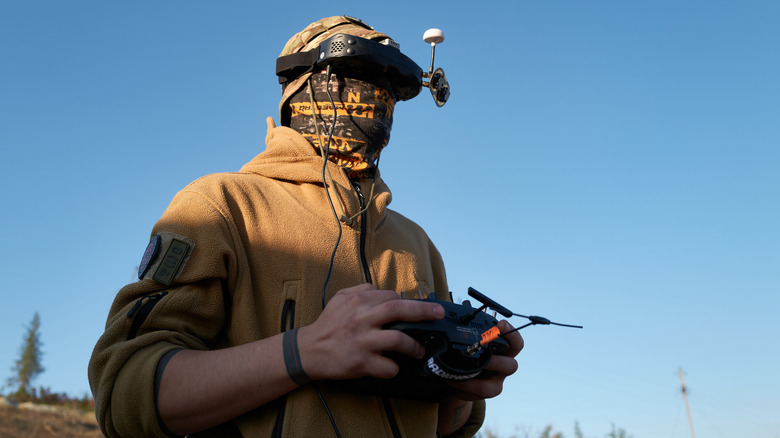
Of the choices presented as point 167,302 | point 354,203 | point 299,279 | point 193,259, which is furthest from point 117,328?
point 354,203

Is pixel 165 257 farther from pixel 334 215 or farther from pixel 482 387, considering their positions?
pixel 482 387

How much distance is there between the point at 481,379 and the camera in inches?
84.4

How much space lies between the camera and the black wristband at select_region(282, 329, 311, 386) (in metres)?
1.79

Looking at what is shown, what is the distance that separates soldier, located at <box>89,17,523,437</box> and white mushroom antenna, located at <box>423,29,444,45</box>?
0.47 meters

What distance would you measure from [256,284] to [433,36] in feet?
6.03

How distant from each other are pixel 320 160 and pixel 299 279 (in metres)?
0.62

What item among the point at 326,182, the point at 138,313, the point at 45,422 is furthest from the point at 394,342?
the point at 45,422

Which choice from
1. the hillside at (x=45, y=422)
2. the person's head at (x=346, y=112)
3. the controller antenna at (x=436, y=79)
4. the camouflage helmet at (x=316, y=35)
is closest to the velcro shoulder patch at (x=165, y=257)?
the person's head at (x=346, y=112)

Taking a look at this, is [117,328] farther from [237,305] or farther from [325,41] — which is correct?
[325,41]

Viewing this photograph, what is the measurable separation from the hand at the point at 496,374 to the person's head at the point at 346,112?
1076 mm

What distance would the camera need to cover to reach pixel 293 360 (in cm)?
179

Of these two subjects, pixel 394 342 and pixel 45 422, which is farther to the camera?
pixel 45 422

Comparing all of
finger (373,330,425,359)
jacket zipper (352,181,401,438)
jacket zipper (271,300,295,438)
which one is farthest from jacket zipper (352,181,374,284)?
finger (373,330,425,359)

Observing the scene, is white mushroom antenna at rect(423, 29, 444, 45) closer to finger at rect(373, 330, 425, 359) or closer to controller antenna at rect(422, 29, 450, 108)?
controller antenna at rect(422, 29, 450, 108)
